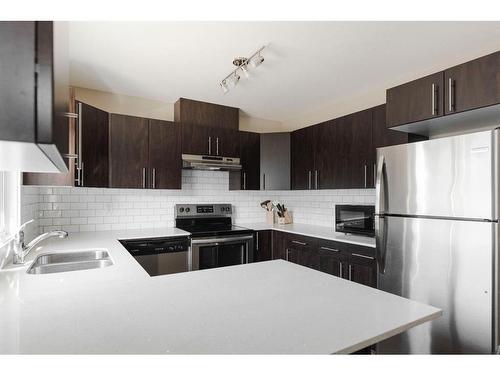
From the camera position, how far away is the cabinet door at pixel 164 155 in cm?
316

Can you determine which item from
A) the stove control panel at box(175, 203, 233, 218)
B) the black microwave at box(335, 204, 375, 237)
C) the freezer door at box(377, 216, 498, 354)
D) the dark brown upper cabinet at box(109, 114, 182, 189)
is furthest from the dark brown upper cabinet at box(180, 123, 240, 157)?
the freezer door at box(377, 216, 498, 354)

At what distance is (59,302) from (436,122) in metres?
2.62

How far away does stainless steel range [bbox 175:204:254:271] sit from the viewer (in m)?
3.05

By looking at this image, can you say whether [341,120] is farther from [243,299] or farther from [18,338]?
[18,338]

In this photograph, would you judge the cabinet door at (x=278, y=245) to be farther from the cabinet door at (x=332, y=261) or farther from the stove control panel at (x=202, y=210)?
the stove control panel at (x=202, y=210)

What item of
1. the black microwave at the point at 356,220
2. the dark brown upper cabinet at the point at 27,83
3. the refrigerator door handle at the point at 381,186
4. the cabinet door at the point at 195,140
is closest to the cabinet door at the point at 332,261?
the black microwave at the point at 356,220

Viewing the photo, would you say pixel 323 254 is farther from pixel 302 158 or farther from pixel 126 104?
pixel 126 104

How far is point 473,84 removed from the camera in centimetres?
195

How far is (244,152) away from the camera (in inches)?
144

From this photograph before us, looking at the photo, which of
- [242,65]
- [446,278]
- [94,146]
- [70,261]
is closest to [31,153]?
[70,261]

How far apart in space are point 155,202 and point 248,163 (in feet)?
4.00

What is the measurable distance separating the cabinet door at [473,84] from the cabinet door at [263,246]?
7.18 feet

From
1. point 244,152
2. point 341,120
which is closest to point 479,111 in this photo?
point 341,120

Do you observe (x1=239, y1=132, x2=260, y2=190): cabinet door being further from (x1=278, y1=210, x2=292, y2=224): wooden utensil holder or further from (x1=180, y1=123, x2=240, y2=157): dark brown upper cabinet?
(x1=278, y1=210, x2=292, y2=224): wooden utensil holder
